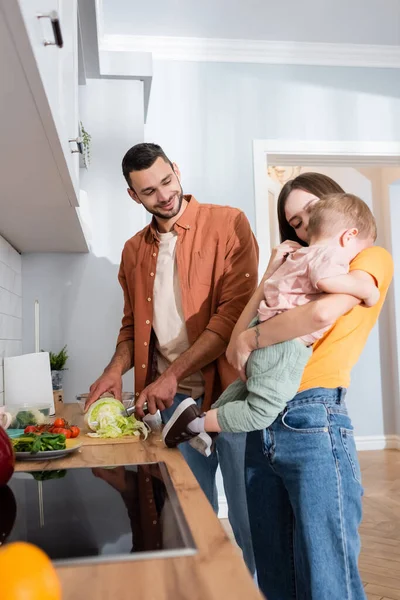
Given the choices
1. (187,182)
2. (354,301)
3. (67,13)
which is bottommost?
(354,301)

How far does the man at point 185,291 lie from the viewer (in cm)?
189

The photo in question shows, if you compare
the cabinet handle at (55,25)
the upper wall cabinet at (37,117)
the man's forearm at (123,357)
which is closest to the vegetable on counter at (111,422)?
the man's forearm at (123,357)

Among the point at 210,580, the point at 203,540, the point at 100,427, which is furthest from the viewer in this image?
the point at 100,427

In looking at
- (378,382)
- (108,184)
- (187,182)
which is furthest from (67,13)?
(378,382)

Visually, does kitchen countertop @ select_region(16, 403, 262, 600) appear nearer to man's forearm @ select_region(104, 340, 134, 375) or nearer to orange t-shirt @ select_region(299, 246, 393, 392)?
orange t-shirt @ select_region(299, 246, 393, 392)

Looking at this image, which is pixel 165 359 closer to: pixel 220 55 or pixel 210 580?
pixel 210 580

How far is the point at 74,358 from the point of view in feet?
9.41

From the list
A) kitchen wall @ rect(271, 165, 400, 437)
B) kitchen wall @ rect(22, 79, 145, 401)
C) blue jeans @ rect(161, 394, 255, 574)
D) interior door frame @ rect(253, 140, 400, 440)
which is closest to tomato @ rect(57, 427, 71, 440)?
blue jeans @ rect(161, 394, 255, 574)

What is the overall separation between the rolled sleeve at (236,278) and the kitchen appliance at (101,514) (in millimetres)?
706

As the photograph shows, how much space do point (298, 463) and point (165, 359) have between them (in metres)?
0.82

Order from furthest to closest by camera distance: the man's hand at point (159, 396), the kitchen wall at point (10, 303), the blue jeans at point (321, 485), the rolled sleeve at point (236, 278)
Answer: the kitchen wall at point (10, 303)
the rolled sleeve at point (236, 278)
the man's hand at point (159, 396)
the blue jeans at point (321, 485)

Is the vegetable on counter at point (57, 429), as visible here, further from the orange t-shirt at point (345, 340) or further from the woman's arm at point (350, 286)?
the woman's arm at point (350, 286)

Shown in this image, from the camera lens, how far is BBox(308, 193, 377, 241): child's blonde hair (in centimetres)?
146

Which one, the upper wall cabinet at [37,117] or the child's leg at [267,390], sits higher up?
the upper wall cabinet at [37,117]
